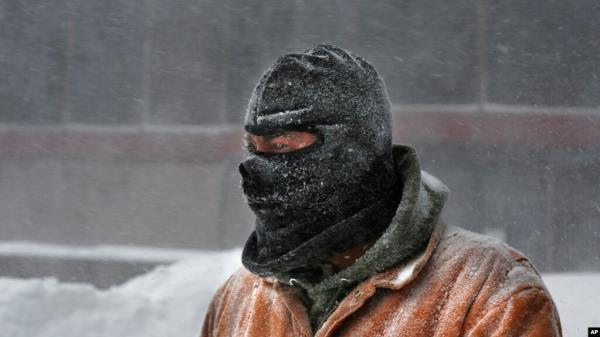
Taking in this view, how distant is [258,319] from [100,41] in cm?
645

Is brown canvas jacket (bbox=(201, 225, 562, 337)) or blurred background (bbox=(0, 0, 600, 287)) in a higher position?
brown canvas jacket (bbox=(201, 225, 562, 337))

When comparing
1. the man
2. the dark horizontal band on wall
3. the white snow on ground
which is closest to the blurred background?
the dark horizontal band on wall

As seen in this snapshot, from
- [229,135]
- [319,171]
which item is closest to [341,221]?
[319,171]

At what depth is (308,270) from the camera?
1874mm

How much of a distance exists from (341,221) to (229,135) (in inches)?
221

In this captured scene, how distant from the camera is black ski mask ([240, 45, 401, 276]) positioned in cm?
181

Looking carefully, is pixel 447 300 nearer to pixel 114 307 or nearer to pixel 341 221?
pixel 341 221

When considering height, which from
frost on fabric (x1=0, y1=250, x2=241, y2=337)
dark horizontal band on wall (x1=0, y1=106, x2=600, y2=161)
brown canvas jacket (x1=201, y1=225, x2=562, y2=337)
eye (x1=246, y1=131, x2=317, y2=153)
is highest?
eye (x1=246, y1=131, x2=317, y2=153)

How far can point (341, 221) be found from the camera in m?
1.81

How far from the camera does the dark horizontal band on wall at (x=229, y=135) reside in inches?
243

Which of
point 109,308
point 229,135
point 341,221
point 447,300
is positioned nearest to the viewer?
point 447,300

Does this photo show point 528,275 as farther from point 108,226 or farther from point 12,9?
point 12,9

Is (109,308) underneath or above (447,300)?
underneath

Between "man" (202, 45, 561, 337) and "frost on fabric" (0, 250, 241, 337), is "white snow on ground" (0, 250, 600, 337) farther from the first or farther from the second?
"man" (202, 45, 561, 337)
